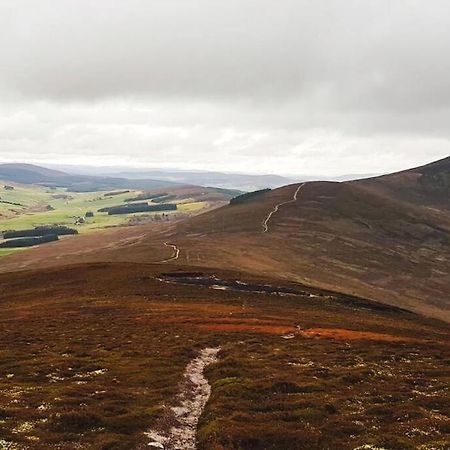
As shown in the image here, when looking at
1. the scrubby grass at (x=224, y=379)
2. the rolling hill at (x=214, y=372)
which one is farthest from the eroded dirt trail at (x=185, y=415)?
the scrubby grass at (x=224, y=379)

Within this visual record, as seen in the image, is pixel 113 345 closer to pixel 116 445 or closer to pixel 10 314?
pixel 116 445

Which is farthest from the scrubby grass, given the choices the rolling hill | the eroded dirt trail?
the eroded dirt trail

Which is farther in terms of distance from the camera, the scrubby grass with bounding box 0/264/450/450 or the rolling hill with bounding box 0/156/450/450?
the rolling hill with bounding box 0/156/450/450

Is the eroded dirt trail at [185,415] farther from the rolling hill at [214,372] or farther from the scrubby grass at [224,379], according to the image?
the scrubby grass at [224,379]

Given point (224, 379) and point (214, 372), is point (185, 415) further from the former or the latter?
point (214, 372)

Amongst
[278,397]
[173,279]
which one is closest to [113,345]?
[278,397]

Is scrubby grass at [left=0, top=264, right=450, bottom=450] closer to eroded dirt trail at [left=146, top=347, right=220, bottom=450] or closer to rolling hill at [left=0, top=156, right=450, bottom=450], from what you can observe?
rolling hill at [left=0, top=156, right=450, bottom=450]
